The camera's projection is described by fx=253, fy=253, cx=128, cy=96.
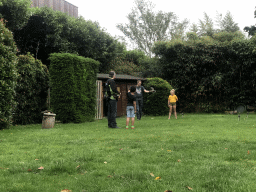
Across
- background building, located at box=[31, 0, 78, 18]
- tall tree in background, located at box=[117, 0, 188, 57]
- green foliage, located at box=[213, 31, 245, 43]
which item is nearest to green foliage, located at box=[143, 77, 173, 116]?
green foliage, located at box=[213, 31, 245, 43]

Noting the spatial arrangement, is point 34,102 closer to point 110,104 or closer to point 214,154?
point 110,104

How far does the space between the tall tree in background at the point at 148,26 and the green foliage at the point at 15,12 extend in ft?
72.6

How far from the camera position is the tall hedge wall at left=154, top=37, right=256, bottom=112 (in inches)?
694

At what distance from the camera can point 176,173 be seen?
3346 mm

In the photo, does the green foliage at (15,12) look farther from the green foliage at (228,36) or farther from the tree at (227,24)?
the tree at (227,24)

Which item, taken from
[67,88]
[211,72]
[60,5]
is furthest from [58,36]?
[211,72]

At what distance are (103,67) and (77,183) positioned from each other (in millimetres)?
21029

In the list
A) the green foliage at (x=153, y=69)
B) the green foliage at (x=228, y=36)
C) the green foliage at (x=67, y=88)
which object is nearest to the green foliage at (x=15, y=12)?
the green foliage at (x=67, y=88)

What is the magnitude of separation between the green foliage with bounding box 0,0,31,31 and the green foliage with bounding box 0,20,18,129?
7.00 meters

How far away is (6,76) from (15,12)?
27.9 ft

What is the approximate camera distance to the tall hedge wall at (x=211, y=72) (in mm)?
17625

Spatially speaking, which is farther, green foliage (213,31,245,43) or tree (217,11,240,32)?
tree (217,11,240,32)

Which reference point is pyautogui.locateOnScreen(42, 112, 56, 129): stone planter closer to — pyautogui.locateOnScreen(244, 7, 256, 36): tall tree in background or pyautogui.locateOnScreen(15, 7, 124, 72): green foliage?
pyautogui.locateOnScreen(15, 7, 124, 72): green foliage

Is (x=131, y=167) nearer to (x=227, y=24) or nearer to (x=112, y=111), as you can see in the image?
(x=112, y=111)
